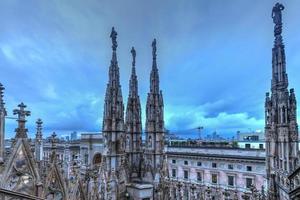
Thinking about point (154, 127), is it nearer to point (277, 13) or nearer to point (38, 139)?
point (38, 139)

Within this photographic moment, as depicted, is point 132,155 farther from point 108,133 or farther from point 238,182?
point 238,182

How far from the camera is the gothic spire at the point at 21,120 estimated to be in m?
10.0

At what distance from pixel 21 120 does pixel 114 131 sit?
831 cm

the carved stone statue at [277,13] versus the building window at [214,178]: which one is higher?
the carved stone statue at [277,13]

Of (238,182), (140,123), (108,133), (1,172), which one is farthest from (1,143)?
(238,182)

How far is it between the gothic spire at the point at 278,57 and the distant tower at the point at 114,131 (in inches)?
420

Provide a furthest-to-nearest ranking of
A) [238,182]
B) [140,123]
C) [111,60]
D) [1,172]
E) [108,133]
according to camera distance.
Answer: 1. [238,182]
2. [140,123]
3. [111,60]
4. [108,133]
5. [1,172]

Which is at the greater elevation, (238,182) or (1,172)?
(1,172)

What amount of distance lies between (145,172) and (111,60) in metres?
9.43

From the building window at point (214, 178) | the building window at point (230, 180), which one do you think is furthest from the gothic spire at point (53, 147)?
the building window at point (214, 178)

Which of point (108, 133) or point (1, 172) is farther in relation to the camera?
point (108, 133)

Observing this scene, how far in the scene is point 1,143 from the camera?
9836 millimetres

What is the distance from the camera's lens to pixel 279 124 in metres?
12.4

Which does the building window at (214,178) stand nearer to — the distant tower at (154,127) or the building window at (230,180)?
the building window at (230,180)
